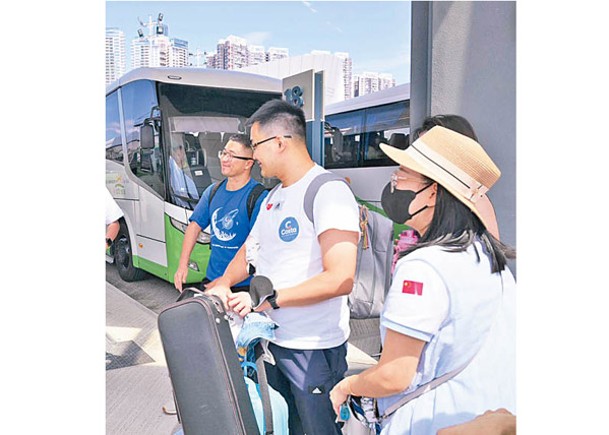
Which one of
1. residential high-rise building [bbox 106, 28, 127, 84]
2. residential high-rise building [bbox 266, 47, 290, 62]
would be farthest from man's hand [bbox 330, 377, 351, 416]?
residential high-rise building [bbox 106, 28, 127, 84]

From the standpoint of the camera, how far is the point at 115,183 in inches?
69.1

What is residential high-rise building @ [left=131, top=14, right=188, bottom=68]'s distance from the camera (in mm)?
1720

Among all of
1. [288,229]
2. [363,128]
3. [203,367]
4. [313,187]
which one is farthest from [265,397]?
[363,128]

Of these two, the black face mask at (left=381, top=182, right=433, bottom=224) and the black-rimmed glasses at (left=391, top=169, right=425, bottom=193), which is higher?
the black-rimmed glasses at (left=391, top=169, right=425, bottom=193)

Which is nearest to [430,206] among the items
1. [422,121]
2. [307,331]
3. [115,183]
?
[422,121]

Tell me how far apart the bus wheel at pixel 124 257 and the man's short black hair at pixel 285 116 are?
527 mm

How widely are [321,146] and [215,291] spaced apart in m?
0.48

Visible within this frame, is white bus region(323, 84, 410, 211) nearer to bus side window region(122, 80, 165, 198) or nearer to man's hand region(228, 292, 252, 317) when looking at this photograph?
man's hand region(228, 292, 252, 317)

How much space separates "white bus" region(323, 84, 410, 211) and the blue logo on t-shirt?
0.19 metres

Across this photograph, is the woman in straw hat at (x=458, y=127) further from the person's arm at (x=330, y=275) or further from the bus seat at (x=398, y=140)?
the person's arm at (x=330, y=275)

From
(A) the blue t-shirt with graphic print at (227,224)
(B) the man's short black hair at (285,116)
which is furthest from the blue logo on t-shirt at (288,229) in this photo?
(B) the man's short black hair at (285,116)

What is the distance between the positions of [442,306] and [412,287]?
2.8 inches

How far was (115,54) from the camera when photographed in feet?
5.59

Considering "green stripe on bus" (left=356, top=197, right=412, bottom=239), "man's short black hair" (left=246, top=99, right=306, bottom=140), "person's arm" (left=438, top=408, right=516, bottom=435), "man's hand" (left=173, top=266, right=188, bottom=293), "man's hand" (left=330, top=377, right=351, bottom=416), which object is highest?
"man's short black hair" (left=246, top=99, right=306, bottom=140)
